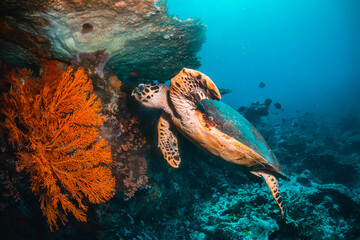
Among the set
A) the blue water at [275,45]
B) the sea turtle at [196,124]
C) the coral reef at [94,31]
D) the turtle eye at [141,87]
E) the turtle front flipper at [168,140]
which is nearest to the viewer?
the coral reef at [94,31]

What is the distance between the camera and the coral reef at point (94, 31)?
2091 mm

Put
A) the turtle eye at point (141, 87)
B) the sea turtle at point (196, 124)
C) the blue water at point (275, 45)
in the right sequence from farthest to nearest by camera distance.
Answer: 1. the blue water at point (275, 45)
2. the turtle eye at point (141, 87)
3. the sea turtle at point (196, 124)

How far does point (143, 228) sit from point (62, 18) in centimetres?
386

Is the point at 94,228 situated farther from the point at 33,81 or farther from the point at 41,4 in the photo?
the point at 41,4

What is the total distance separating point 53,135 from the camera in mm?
2246

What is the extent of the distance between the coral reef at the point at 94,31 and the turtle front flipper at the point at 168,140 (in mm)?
1506

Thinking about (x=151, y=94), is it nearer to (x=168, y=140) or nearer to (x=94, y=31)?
(x=168, y=140)

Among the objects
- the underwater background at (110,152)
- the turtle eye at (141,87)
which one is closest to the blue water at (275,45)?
the underwater background at (110,152)

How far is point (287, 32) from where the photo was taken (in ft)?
381

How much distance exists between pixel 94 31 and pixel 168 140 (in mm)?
2399

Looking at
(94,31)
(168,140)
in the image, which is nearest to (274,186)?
(168,140)

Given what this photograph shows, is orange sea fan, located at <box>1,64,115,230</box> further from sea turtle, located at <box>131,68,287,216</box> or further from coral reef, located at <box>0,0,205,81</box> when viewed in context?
sea turtle, located at <box>131,68,287,216</box>

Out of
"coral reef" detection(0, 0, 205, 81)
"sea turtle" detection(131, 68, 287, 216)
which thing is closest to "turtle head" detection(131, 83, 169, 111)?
"sea turtle" detection(131, 68, 287, 216)

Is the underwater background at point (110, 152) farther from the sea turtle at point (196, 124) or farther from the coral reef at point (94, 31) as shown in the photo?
the sea turtle at point (196, 124)
